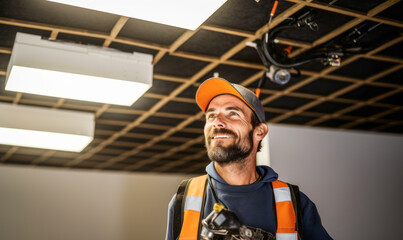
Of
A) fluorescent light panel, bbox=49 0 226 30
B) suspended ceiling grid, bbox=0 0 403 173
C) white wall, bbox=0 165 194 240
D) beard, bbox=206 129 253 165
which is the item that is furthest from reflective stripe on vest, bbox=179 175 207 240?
white wall, bbox=0 165 194 240

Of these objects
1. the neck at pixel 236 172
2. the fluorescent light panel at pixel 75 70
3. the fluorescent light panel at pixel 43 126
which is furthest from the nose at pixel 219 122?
the fluorescent light panel at pixel 43 126

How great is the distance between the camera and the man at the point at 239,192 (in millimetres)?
1516

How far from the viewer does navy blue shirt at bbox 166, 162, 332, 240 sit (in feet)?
4.99

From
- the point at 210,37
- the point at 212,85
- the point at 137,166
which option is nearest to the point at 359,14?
the point at 210,37

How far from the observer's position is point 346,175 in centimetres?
438

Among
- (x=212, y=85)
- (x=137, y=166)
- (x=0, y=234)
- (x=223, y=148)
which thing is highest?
(x=137, y=166)

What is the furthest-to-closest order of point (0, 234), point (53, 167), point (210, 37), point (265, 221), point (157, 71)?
point (53, 167), point (0, 234), point (157, 71), point (210, 37), point (265, 221)

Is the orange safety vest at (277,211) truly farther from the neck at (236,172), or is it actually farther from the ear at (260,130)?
the ear at (260,130)

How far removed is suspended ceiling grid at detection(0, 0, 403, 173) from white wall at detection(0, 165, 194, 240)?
118 centimetres

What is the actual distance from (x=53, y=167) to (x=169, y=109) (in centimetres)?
414

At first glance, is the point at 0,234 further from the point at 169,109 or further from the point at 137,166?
the point at 169,109

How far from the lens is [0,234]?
23.8ft

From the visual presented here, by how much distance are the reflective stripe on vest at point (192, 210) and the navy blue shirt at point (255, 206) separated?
1.3 inches

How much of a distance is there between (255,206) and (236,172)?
0.53 ft
